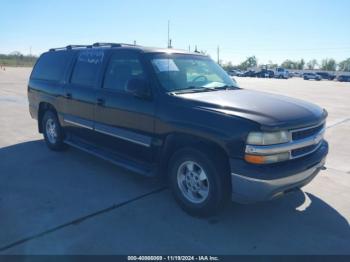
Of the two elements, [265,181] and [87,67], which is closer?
[265,181]

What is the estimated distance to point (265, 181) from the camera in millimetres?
3201

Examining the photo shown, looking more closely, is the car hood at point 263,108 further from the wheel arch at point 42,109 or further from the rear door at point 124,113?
the wheel arch at point 42,109

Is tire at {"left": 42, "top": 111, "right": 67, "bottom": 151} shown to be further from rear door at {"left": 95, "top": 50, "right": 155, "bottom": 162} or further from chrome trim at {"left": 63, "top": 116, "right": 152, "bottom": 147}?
rear door at {"left": 95, "top": 50, "right": 155, "bottom": 162}

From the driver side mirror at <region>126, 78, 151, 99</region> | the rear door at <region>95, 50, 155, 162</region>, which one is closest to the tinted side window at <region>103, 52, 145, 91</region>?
the rear door at <region>95, 50, 155, 162</region>

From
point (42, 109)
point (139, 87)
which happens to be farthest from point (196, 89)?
point (42, 109)

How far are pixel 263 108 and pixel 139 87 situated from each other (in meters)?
1.53

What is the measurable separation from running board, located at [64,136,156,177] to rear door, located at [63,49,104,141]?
139 millimetres

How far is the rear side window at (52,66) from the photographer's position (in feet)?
19.7

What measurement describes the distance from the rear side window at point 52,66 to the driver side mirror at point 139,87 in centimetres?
233

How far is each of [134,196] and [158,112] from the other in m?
1.21

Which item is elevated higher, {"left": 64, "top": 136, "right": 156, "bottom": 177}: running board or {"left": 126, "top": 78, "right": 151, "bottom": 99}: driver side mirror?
{"left": 126, "top": 78, "right": 151, "bottom": 99}: driver side mirror

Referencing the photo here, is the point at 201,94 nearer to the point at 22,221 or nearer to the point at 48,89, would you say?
the point at 22,221

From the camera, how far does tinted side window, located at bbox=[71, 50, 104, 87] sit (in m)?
5.12

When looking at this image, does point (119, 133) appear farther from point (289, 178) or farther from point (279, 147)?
point (289, 178)
